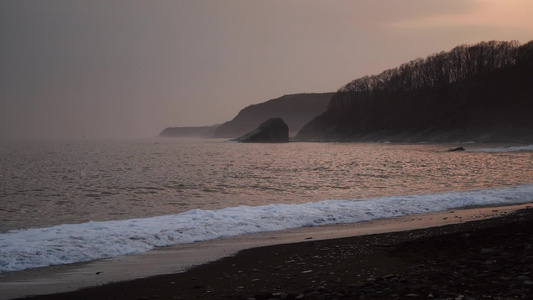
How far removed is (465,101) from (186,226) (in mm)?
164154

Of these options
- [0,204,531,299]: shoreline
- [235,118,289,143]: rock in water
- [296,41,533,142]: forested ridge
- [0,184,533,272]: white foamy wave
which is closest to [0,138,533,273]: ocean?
[0,184,533,272]: white foamy wave

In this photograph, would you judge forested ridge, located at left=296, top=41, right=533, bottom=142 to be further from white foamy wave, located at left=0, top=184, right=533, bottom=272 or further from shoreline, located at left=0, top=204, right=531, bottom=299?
shoreline, located at left=0, top=204, right=531, bottom=299

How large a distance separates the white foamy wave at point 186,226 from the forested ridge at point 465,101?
4455 inches

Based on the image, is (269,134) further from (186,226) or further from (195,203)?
(186,226)

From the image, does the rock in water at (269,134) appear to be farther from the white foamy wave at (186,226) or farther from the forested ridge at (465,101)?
the white foamy wave at (186,226)

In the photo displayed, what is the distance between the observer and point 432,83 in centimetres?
19125

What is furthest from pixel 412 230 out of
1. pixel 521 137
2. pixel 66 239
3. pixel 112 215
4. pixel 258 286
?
pixel 521 137

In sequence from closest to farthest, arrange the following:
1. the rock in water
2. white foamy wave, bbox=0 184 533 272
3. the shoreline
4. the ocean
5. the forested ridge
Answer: the shoreline
white foamy wave, bbox=0 184 533 272
the ocean
the forested ridge
the rock in water

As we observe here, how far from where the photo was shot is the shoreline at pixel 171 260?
917 cm

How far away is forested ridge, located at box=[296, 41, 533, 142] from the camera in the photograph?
145000 millimetres

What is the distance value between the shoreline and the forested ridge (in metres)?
119

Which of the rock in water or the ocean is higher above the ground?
the rock in water

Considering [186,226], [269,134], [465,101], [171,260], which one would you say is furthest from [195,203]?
[269,134]

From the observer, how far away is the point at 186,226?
15133 millimetres
